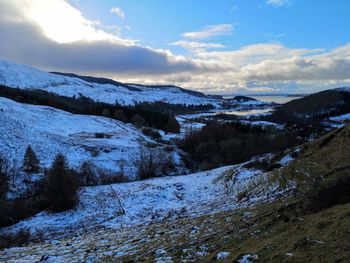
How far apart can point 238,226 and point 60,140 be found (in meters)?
79.9

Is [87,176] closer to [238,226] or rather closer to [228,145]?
[228,145]

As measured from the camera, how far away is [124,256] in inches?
498

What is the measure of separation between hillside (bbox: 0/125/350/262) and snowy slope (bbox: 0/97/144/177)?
136 feet

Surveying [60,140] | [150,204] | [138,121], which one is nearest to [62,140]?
[60,140]

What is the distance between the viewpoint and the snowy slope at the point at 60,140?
73500mm

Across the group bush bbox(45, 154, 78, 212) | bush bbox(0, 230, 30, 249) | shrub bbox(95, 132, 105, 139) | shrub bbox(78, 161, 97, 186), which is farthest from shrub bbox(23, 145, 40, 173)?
shrub bbox(95, 132, 105, 139)

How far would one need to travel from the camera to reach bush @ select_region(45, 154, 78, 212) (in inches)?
1309

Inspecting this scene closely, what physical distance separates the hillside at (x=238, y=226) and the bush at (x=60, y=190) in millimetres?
1510

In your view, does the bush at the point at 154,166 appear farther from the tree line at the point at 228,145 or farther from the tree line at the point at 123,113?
the tree line at the point at 123,113

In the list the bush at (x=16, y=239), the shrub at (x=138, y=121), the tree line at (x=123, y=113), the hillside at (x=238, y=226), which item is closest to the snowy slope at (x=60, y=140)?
the shrub at (x=138, y=121)

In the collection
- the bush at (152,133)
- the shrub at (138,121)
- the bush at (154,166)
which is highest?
the shrub at (138,121)

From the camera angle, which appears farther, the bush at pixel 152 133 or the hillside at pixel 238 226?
the bush at pixel 152 133

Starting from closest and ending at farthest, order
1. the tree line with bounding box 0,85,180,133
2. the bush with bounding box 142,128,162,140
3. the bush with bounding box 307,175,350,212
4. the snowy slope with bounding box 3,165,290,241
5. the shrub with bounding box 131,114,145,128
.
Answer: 1. the bush with bounding box 307,175,350,212
2. the snowy slope with bounding box 3,165,290,241
3. the bush with bounding box 142,128,162,140
4. the shrub with bounding box 131,114,145,128
5. the tree line with bounding box 0,85,180,133

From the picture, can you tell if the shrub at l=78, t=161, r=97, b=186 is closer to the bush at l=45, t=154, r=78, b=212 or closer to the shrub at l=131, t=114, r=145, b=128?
the bush at l=45, t=154, r=78, b=212
